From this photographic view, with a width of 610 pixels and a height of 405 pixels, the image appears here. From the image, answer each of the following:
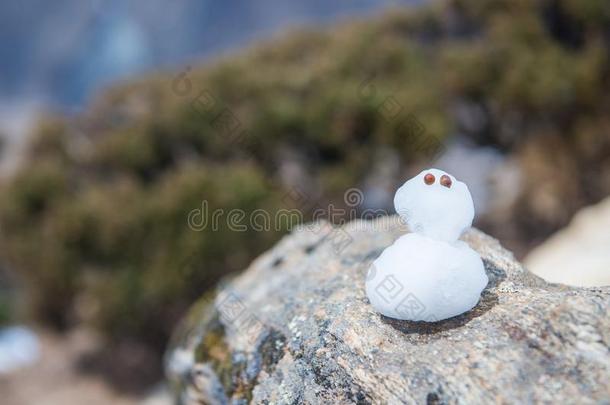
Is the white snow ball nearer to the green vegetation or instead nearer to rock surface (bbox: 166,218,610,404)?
rock surface (bbox: 166,218,610,404)

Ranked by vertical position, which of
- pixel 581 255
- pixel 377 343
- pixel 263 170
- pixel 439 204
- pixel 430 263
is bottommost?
pixel 581 255

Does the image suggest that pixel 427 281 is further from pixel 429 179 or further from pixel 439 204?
pixel 429 179

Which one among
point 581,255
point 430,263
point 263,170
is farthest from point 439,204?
point 263,170

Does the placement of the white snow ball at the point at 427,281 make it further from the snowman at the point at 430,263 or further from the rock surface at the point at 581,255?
the rock surface at the point at 581,255

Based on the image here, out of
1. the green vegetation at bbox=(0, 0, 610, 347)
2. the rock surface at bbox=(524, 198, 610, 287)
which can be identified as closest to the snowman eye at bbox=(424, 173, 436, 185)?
the rock surface at bbox=(524, 198, 610, 287)

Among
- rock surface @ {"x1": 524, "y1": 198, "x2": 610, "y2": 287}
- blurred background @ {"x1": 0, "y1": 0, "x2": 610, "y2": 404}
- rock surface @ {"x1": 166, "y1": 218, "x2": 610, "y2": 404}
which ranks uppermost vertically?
blurred background @ {"x1": 0, "y1": 0, "x2": 610, "y2": 404}

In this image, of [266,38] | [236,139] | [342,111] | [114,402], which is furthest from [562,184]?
[266,38]

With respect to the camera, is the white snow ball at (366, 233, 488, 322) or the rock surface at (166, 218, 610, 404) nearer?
the rock surface at (166, 218, 610, 404)
